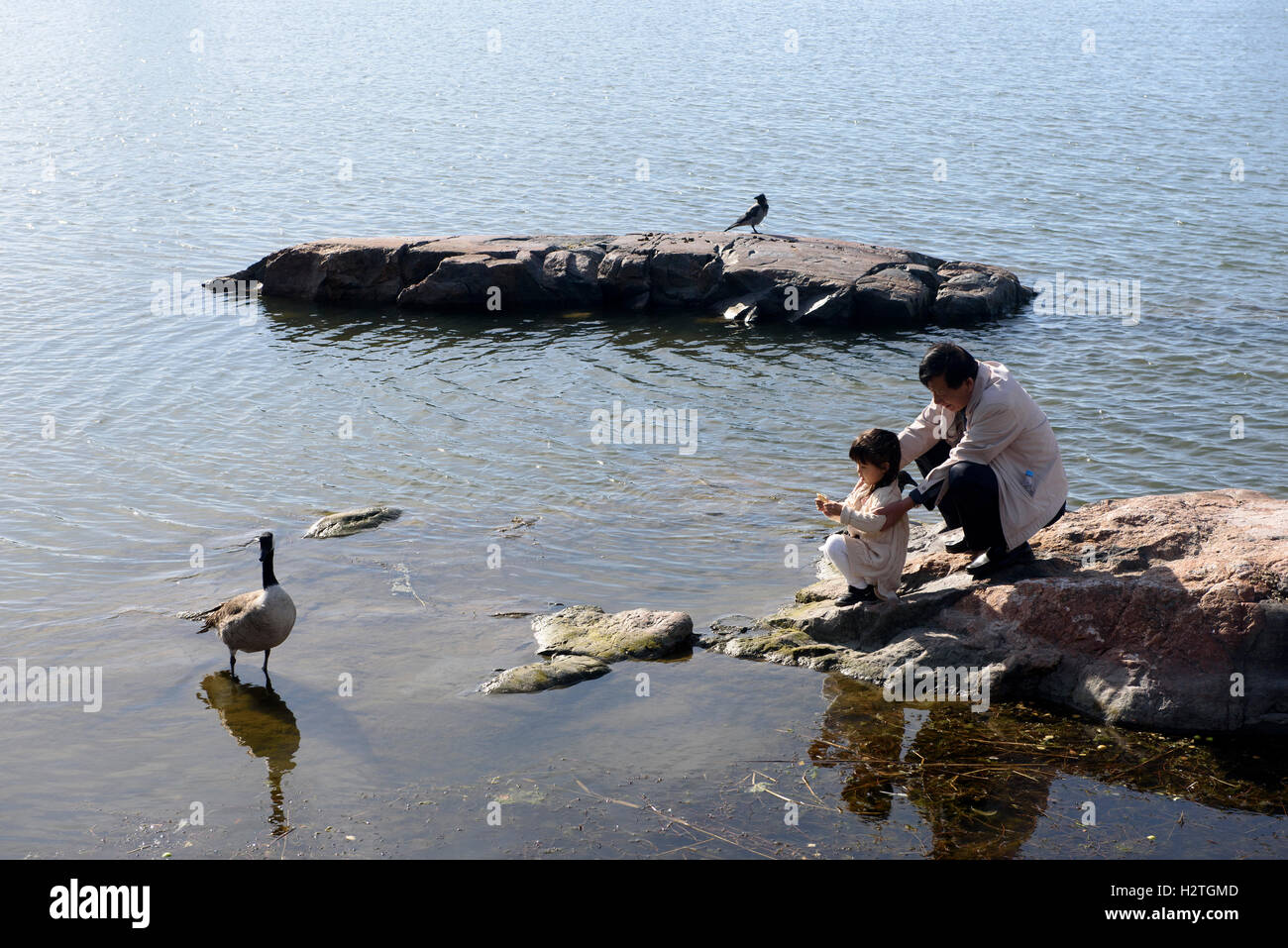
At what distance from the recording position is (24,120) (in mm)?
37625

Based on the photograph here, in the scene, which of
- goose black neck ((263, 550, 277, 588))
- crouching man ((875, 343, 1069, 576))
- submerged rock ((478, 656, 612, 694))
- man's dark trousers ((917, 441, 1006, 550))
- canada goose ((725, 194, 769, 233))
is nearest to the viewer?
crouching man ((875, 343, 1069, 576))

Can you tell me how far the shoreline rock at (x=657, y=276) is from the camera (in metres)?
18.6

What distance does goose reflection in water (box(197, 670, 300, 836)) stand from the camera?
23.3 ft

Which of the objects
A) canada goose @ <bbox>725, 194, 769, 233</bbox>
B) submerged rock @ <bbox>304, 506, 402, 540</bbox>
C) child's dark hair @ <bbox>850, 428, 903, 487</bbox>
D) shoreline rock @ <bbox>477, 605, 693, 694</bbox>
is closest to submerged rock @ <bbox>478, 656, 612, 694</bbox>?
shoreline rock @ <bbox>477, 605, 693, 694</bbox>

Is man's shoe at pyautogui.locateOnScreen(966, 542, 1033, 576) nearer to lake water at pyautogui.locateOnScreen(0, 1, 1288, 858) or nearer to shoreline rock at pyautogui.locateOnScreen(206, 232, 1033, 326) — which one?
lake water at pyautogui.locateOnScreen(0, 1, 1288, 858)

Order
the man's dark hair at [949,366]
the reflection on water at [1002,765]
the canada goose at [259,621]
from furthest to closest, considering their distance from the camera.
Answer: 1. the canada goose at [259,621]
2. the man's dark hair at [949,366]
3. the reflection on water at [1002,765]

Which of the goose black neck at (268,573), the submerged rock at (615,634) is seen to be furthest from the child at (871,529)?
the goose black neck at (268,573)

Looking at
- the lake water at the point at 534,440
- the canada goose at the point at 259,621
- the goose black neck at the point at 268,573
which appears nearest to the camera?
the lake water at the point at 534,440

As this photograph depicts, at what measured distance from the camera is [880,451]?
7.46 meters

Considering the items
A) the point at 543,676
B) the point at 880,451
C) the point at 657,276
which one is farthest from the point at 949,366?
the point at 657,276

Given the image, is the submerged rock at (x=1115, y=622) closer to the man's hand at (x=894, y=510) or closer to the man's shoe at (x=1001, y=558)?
the man's shoe at (x=1001, y=558)

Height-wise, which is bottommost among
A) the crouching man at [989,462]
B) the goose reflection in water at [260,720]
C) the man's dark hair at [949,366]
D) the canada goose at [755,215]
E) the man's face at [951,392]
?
the goose reflection in water at [260,720]

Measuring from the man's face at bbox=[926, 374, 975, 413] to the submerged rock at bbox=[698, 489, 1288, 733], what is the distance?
1316 mm
